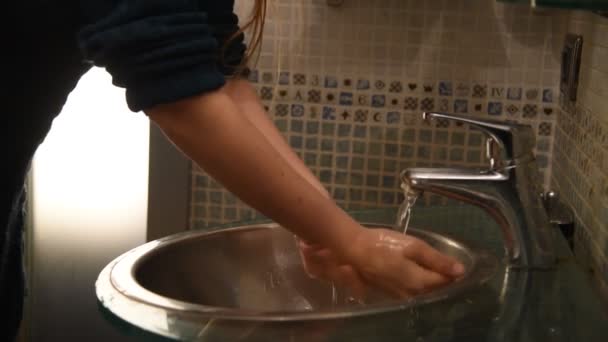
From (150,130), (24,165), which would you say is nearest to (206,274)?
(24,165)

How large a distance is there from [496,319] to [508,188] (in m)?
0.21

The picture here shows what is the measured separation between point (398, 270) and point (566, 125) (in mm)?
593

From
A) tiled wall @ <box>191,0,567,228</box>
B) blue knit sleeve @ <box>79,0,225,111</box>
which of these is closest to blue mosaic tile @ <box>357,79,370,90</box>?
tiled wall @ <box>191,0,567,228</box>

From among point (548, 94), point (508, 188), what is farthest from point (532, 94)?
point (508, 188)

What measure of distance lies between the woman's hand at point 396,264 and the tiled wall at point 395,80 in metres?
0.58

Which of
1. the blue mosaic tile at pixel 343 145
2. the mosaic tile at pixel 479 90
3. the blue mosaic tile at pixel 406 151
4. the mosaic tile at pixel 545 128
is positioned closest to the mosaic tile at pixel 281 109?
the blue mosaic tile at pixel 343 145

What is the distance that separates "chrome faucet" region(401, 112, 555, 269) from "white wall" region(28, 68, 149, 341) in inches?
27.4

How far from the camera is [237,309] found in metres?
0.77

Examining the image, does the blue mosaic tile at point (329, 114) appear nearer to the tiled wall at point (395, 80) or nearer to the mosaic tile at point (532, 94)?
the tiled wall at point (395, 80)

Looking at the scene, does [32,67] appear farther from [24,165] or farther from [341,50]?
[341,50]

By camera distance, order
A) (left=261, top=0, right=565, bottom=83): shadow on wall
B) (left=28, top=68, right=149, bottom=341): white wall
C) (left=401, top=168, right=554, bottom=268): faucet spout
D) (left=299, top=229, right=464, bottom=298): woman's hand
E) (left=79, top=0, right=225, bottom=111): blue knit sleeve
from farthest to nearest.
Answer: (left=28, top=68, right=149, bottom=341): white wall → (left=261, top=0, right=565, bottom=83): shadow on wall → (left=401, top=168, right=554, bottom=268): faucet spout → (left=299, top=229, right=464, bottom=298): woman's hand → (left=79, top=0, right=225, bottom=111): blue knit sleeve

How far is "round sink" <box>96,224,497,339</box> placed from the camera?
2.85 ft

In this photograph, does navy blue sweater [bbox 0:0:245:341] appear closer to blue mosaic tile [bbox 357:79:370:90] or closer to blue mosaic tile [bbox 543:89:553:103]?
blue mosaic tile [bbox 357:79:370:90]

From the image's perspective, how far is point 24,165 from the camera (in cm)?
90
